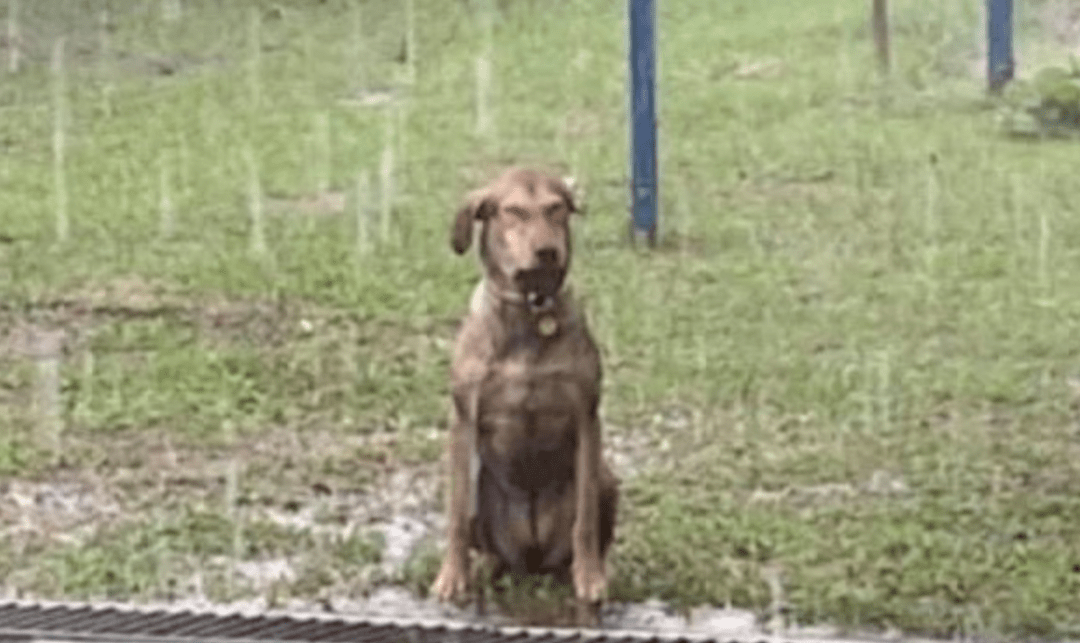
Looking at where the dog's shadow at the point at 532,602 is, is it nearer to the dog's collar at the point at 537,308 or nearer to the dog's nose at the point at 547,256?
the dog's collar at the point at 537,308

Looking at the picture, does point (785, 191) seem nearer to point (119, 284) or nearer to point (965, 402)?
point (119, 284)

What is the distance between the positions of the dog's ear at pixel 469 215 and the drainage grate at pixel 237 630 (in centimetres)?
82

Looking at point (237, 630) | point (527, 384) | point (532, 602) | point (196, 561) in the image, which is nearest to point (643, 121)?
point (196, 561)

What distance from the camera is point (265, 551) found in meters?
6.29

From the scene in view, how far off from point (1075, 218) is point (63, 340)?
171 inches

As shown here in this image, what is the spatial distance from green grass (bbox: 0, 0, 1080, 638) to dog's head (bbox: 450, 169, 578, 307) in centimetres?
77

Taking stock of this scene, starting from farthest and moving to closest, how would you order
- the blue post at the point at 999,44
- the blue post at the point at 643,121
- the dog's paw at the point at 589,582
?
the blue post at the point at 999,44 < the blue post at the point at 643,121 < the dog's paw at the point at 589,582

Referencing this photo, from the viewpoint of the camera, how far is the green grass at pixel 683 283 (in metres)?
6.51

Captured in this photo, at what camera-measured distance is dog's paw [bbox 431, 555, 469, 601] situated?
563cm

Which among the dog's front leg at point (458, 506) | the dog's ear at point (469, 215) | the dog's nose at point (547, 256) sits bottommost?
the dog's front leg at point (458, 506)

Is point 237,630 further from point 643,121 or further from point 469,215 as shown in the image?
point 643,121

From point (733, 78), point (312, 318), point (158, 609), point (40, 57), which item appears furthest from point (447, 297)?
point (40, 57)

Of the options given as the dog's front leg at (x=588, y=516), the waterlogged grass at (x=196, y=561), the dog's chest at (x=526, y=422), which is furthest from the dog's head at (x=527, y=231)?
the waterlogged grass at (x=196, y=561)

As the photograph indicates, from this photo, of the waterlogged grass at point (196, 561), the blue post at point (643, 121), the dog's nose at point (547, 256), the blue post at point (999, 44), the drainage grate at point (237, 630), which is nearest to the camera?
the drainage grate at point (237, 630)
